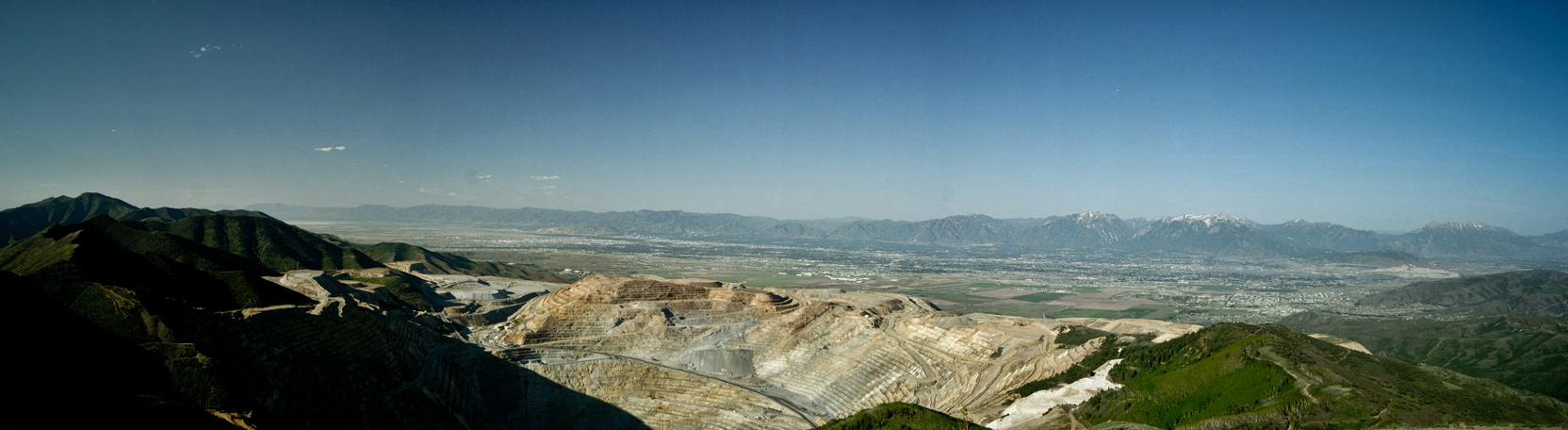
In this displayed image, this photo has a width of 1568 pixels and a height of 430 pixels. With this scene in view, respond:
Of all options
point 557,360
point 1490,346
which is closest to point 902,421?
point 557,360

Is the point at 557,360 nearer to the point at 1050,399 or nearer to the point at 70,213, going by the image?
the point at 1050,399

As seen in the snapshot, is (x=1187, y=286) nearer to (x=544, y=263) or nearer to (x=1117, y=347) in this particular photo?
(x=1117, y=347)

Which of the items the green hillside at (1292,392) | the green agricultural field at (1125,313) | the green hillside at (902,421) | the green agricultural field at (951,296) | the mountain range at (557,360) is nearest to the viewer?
the mountain range at (557,360)

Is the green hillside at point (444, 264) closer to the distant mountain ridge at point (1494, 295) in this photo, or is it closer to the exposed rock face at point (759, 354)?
the exposed rock face at point (759, 354)

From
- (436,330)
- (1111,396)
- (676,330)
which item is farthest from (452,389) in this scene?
(1111,396)

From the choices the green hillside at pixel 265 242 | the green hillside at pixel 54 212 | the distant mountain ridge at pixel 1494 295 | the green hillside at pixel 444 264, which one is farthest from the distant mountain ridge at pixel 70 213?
the distant mountain ridge at pixel 1494 295

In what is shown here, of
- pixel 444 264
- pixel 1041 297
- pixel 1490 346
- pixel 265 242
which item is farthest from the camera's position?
pixel 1041 297
